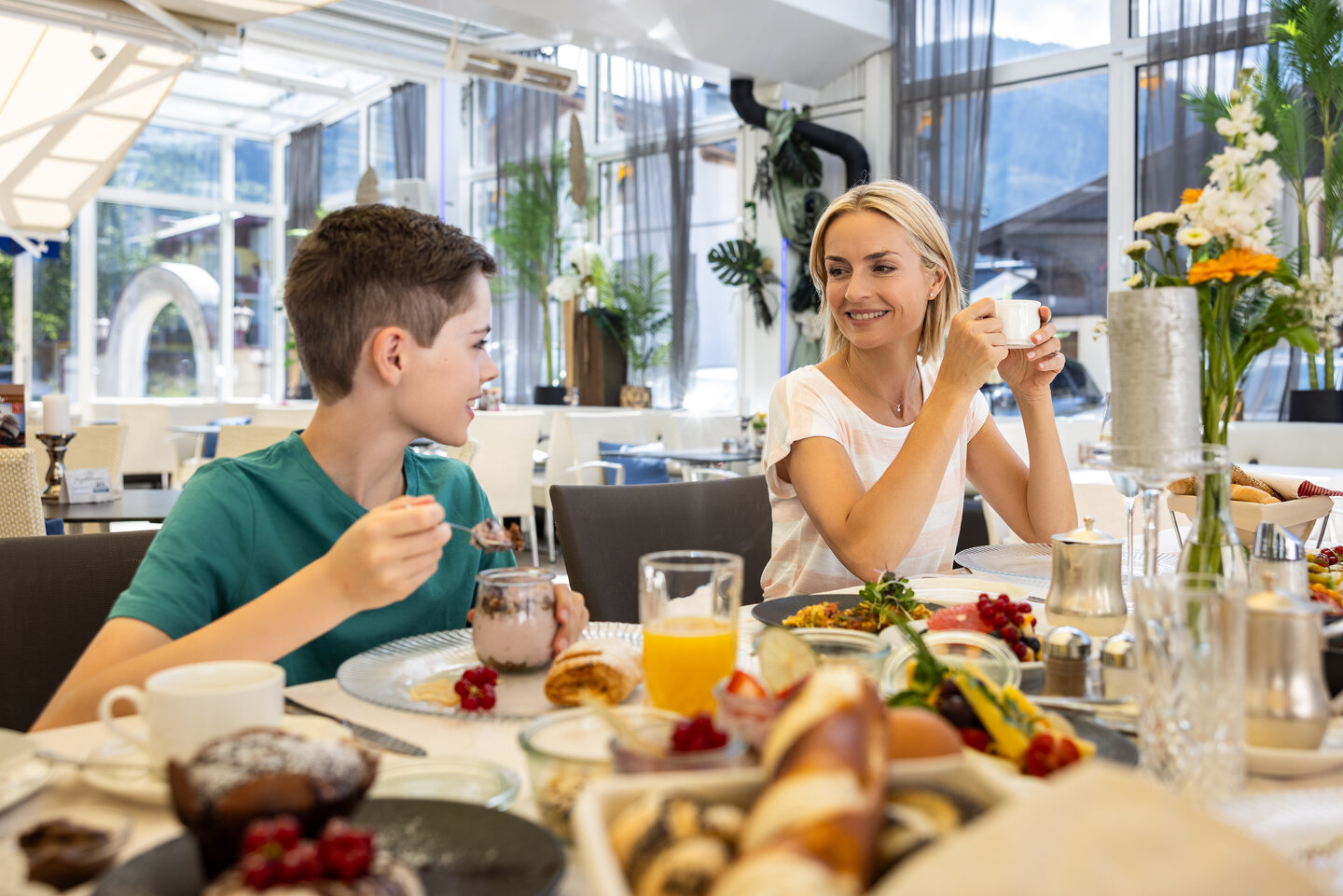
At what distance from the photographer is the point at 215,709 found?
27.0 inches

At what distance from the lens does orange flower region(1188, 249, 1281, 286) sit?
0.95m

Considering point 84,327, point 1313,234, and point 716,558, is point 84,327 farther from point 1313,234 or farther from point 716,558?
point 716,558

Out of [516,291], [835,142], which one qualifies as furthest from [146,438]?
[835,142]

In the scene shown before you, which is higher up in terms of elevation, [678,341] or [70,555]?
[678,341]

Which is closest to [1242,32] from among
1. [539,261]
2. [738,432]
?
[738,432]

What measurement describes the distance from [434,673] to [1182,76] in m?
6.35

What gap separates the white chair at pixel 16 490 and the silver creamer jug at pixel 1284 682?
251 centimetres

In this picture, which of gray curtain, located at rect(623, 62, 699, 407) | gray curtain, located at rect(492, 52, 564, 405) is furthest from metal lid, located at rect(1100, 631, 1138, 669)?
gray curtain, located at rect(492, 52, 564, 405)

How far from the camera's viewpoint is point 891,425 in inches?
77.2

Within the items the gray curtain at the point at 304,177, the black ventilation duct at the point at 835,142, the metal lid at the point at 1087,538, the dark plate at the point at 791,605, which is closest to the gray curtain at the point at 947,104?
the black ventilation duct at the point at 835,142

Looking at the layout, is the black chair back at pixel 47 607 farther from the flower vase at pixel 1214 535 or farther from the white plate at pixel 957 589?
the flower vase at pixel 1214 535

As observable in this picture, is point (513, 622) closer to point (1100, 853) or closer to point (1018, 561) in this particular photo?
point (1100, 853)

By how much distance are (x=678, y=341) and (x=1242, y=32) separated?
171 inches

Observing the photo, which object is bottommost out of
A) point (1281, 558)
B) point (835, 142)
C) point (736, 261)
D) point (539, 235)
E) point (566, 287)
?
point (1281, 558)
